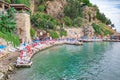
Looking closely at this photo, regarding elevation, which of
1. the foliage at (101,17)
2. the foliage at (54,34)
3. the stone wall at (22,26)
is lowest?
the foliage at (54,34)

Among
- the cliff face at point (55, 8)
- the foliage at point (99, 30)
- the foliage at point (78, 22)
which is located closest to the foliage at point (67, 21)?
the foliage at point (78, 22)

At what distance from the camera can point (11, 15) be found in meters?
48.8

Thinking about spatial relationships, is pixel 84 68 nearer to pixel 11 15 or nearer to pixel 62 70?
pixel 62 70

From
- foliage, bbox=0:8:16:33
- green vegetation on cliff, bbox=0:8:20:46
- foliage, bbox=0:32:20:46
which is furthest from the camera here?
foliage, bbox=0:8:16:33

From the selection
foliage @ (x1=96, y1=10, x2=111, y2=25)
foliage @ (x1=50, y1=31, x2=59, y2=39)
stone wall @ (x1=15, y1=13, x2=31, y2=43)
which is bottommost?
foliage @ (x1=50, y1=31, x2=59, y2=39)

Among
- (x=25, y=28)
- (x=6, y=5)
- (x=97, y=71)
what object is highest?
(x=6, y=5)

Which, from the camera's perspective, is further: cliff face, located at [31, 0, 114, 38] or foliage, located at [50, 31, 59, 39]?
cliff face, located at [31, 0, 114, 38]

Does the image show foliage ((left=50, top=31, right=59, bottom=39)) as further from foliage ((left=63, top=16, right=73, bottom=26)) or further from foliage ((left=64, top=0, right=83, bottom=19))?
foliage ((left=64, top=0, right=83, bottom=19))

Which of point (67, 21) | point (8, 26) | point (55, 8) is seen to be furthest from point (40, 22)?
point (8, 26)

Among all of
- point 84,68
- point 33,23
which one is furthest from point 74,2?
point 84,68

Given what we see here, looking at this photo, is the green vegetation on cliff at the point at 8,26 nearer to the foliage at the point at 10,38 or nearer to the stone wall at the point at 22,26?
the foliage at the point at 10,38

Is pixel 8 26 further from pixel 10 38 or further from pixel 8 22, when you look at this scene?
Result: pixel 10 38

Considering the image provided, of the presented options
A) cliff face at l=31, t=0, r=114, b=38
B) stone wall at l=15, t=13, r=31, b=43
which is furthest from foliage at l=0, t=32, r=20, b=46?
cliff face at l=31, t=0, r=114, b=38

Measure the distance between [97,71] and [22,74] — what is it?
1011 centimetres
